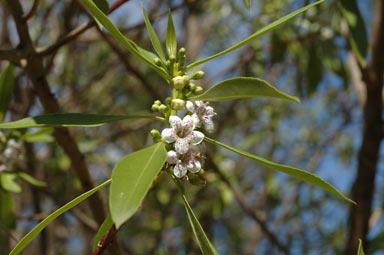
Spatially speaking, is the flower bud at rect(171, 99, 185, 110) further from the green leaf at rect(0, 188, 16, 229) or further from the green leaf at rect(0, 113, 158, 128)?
the green leaf at rect(0, 188, 16, 229)

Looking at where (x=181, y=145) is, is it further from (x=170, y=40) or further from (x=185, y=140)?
(x=170, y=40)

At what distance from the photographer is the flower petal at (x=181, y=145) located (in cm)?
104

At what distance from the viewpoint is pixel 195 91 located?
1.15 meters

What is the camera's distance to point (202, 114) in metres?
1.16

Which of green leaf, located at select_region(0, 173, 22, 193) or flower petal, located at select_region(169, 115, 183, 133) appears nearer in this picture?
flower petal, located at select_region(169, 115, 183, 133)

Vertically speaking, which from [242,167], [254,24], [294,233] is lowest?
[294,233]

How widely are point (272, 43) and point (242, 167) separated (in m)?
1.75

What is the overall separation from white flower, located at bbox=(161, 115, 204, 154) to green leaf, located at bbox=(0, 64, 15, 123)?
825 millimetres

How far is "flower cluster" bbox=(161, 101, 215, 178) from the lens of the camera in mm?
1047

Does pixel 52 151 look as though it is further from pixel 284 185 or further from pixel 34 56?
pixel 284 185

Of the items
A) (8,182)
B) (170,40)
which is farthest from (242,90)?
(8,182)

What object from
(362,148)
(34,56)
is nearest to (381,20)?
(362,148)

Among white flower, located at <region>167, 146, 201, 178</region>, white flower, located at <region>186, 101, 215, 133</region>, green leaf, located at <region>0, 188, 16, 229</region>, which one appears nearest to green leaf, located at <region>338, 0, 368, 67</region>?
white flower, located at <region>186, 101, 215, 133</region>

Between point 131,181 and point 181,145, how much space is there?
22cm
